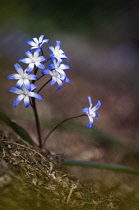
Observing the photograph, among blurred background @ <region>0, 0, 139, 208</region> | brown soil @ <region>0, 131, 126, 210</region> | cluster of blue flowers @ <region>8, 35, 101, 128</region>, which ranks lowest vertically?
brown soil @ <region>0, 131, 126, 210</region>

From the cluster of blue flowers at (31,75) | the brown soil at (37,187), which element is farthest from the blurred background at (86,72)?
the cluster of blue flowers at (31,75)

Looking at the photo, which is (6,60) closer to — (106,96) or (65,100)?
(65,100)

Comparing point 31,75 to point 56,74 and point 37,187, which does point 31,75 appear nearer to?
point 56,74

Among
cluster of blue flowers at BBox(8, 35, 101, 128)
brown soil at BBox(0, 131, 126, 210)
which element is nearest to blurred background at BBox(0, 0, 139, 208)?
brown soil at BBox(0, 131, 126, 210)

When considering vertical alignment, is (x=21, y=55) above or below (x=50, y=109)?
above

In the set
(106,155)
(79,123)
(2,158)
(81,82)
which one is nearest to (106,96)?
(81,82)

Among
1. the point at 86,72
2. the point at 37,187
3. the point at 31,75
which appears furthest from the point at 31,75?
the point at 86,72

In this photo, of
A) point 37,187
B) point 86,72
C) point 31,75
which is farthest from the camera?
point 86,72

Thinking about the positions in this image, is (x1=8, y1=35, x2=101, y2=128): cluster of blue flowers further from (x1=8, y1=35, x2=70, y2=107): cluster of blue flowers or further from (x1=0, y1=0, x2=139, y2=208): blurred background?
(x1=0, y1=0, x2=139, y2=208): blurred background

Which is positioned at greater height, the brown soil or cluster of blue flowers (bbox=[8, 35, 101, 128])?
cluster of blue flowers (bbox=[8, 35, 101, 128])
